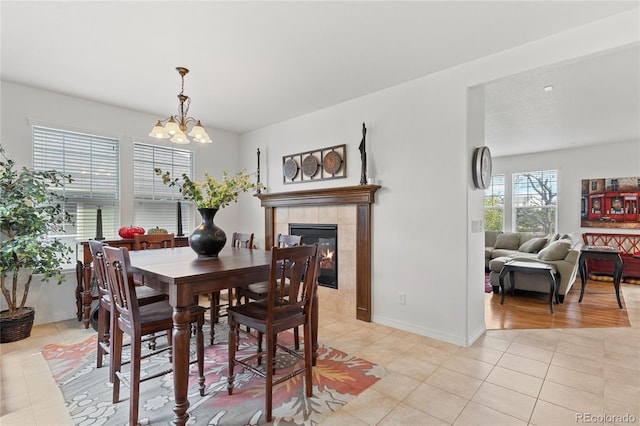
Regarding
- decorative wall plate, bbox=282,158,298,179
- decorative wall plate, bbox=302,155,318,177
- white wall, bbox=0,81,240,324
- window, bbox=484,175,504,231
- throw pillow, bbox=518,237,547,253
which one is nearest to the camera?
white wall, bbox=0,81,240,324

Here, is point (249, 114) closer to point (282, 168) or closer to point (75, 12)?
point (282, 168)

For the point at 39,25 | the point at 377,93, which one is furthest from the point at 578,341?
the point at 39,25

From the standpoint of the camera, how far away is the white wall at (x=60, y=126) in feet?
11.0

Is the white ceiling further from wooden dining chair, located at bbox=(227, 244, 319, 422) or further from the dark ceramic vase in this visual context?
wooden dining chair, located at bbox=(227, 244, 319, 422)

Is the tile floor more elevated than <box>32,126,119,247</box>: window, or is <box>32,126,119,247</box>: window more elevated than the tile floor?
<box>32,126,119,247</box>: window

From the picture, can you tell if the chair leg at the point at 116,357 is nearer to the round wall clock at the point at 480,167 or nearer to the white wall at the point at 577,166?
the round wall clock at the point at 480,167

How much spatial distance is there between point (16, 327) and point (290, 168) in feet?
11.0

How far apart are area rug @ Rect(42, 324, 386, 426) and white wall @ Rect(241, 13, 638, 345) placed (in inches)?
38.4

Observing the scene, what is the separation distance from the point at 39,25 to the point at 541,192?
8.29 meters

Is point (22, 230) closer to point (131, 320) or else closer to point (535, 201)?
point (131, 320)

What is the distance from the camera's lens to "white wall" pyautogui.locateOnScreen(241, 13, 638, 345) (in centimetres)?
Result: 288

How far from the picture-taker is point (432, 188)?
3115 mm

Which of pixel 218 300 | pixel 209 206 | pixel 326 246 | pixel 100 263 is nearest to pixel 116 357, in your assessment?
pixel 100 263

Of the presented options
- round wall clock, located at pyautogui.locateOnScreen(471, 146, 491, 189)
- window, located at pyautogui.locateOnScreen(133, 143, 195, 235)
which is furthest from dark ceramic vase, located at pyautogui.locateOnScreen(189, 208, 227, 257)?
round wall clock, located at pyautogui.locateOnScreen(471, 146, 491, 189)
